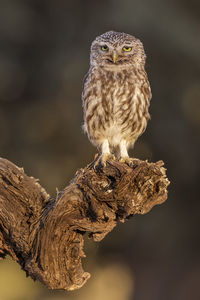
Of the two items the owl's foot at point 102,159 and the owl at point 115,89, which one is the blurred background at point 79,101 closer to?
the owl at point 115,89

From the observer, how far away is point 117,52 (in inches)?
226

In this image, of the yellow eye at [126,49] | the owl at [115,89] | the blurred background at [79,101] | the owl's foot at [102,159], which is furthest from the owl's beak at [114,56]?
the blurred background at [79,101]

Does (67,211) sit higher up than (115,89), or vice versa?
(115,89)

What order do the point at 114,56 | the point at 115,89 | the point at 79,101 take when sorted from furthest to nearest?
1. the point at 79,101
2. the point at 115,89
3. the point at 114,56

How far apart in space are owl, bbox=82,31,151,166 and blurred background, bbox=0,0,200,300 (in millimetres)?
3745

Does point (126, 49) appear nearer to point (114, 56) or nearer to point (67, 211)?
point (114, 56)

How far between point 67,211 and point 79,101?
16.9ft

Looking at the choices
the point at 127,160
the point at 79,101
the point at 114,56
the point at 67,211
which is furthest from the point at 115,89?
the point at 79,101

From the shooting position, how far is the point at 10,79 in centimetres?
1031

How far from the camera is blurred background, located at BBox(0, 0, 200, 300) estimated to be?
32.6 ft

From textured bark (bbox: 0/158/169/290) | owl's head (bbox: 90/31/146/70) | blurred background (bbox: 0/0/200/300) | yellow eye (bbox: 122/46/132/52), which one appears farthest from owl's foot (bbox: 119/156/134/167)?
blurred background (bbox: 0/0/200/300)

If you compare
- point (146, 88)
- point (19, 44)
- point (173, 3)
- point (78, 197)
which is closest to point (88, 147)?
point (19, 44)

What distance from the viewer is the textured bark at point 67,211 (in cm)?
477

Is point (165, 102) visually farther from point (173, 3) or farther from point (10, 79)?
point (10, 79)
